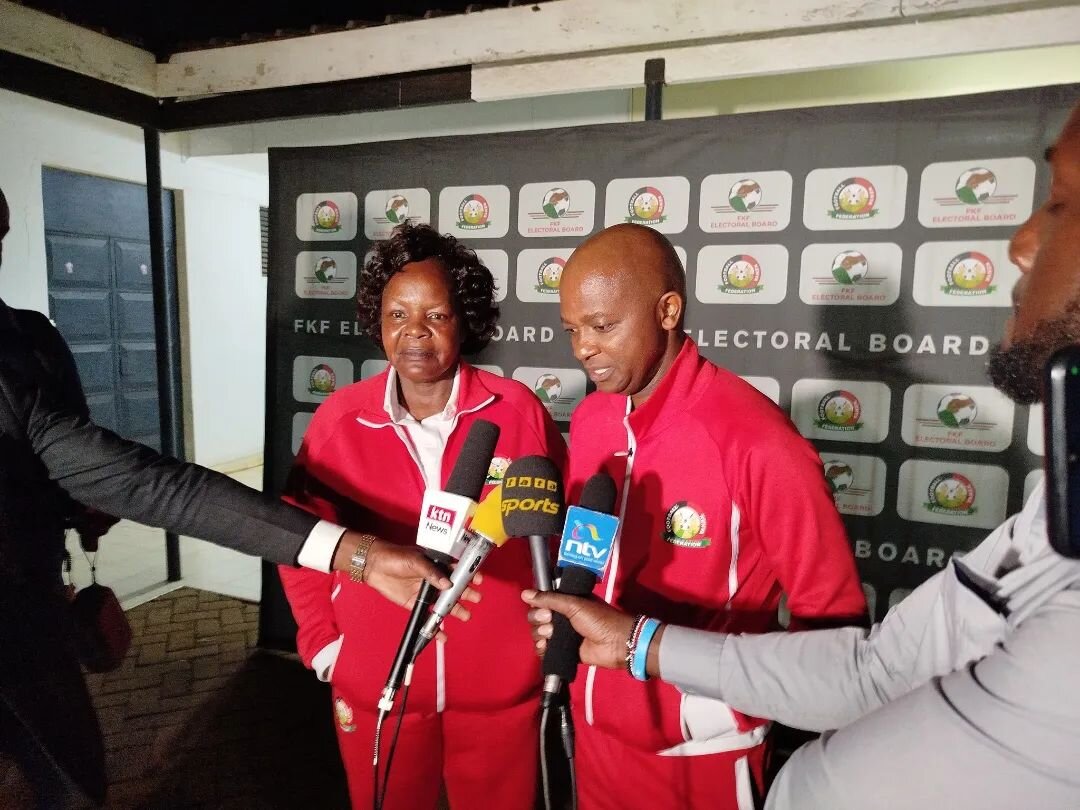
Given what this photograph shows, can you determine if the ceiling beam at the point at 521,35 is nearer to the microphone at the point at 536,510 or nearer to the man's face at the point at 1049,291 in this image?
the man's face at the point at 1049,291

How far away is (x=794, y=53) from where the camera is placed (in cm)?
222

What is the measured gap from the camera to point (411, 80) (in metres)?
2.63

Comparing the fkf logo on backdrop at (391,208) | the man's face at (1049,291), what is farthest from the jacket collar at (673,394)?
the fkf logo on backdrop at (391,208)

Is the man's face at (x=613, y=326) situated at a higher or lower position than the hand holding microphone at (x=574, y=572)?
higher

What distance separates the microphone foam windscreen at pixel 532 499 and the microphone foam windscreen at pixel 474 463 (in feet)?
0.25

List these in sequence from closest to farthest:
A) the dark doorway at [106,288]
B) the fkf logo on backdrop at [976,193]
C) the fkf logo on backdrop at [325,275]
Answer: the fkf logo on backdrop at [976,193] < the fkf logo on backdrop at [325,275] < the dark doorway at [106,288]

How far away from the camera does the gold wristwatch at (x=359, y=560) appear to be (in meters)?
1.19

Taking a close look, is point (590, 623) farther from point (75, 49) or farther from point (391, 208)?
point (75, 49)

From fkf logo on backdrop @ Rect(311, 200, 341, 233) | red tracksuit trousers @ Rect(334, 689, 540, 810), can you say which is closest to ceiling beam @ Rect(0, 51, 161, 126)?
fkf logo on backdrop @ Rect(311, 200, 341, 233)

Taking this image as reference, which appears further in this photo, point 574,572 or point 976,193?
point 976,193

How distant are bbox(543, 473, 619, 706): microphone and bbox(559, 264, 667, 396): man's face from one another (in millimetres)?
292

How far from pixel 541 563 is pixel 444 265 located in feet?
2.85

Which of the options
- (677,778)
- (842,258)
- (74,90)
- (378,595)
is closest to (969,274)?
(842,258)

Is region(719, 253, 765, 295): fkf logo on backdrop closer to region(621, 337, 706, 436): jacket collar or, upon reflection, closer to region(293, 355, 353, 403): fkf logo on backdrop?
region(621, 337, 706, 436): jacket collar
